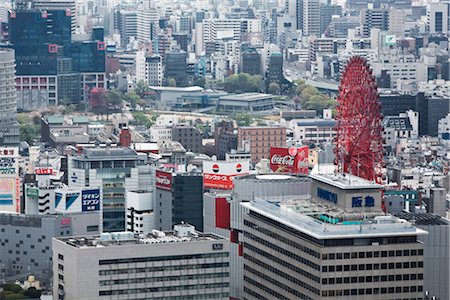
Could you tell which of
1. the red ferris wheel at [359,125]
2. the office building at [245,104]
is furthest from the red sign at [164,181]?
the office building at [245,104]

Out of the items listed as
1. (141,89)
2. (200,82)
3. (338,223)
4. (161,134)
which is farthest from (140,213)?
(200,82)

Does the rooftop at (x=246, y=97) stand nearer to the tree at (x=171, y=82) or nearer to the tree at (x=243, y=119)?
the tree at (x=243, y=119)

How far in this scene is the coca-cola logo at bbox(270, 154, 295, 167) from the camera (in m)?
31.7

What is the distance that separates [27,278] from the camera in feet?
97.4

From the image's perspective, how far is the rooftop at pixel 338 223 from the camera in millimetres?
22516

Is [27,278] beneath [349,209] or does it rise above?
beneath

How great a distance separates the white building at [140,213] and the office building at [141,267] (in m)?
6.56

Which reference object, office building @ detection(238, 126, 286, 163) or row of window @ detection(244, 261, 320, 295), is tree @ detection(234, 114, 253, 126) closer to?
office building @ detection(238, 126, 286, 163)

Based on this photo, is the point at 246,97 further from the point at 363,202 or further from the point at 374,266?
the point at 374,266

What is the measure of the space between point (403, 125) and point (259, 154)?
23.0 feet

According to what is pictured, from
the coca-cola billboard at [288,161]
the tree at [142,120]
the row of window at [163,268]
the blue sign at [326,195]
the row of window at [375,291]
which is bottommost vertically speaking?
the tree at [142,120]

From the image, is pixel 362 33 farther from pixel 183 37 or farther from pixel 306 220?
pixel 306 220

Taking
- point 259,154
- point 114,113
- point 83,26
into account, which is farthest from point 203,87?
point 259,154

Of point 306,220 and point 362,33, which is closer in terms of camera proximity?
point 306,220
